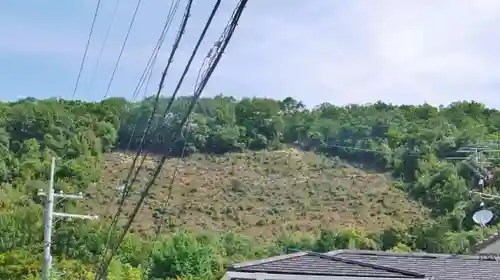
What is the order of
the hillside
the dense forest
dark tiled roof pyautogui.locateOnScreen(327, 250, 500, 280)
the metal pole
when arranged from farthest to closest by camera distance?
the hillside, the dense forest, the metal pole, dark tiled roof pyautogui.locateOnScreen(327, 250, 500, 280)

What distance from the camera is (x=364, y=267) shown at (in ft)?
44.5

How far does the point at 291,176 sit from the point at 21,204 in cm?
3576

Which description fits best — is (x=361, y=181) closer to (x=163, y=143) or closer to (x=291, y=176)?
(x=291, y=176)

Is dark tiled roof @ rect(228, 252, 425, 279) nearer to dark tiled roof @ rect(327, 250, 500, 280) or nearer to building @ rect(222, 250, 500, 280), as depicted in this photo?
building @ rect(222, 250, 500, 280)

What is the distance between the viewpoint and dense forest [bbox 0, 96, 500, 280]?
39312 mm

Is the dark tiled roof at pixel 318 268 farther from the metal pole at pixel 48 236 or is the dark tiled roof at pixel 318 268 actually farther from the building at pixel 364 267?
the metal pole at pixel 48 236

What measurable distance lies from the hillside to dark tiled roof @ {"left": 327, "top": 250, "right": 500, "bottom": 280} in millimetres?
48244

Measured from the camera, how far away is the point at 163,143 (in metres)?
9.83

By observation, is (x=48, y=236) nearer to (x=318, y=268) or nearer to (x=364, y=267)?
(x=318, y=268)

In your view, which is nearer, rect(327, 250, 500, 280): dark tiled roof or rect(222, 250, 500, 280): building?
rect(222, 250, 500, 280): building

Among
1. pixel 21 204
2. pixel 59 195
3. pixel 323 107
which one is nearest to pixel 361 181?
pixel 323 107

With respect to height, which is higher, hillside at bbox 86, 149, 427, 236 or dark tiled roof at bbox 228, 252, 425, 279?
dark tiled roof at bbox 228, 252, 425, 279

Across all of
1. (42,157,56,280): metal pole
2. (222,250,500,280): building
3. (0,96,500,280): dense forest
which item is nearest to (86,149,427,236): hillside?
(0,96,500,280): dense forest

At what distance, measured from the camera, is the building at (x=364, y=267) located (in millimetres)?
12969
